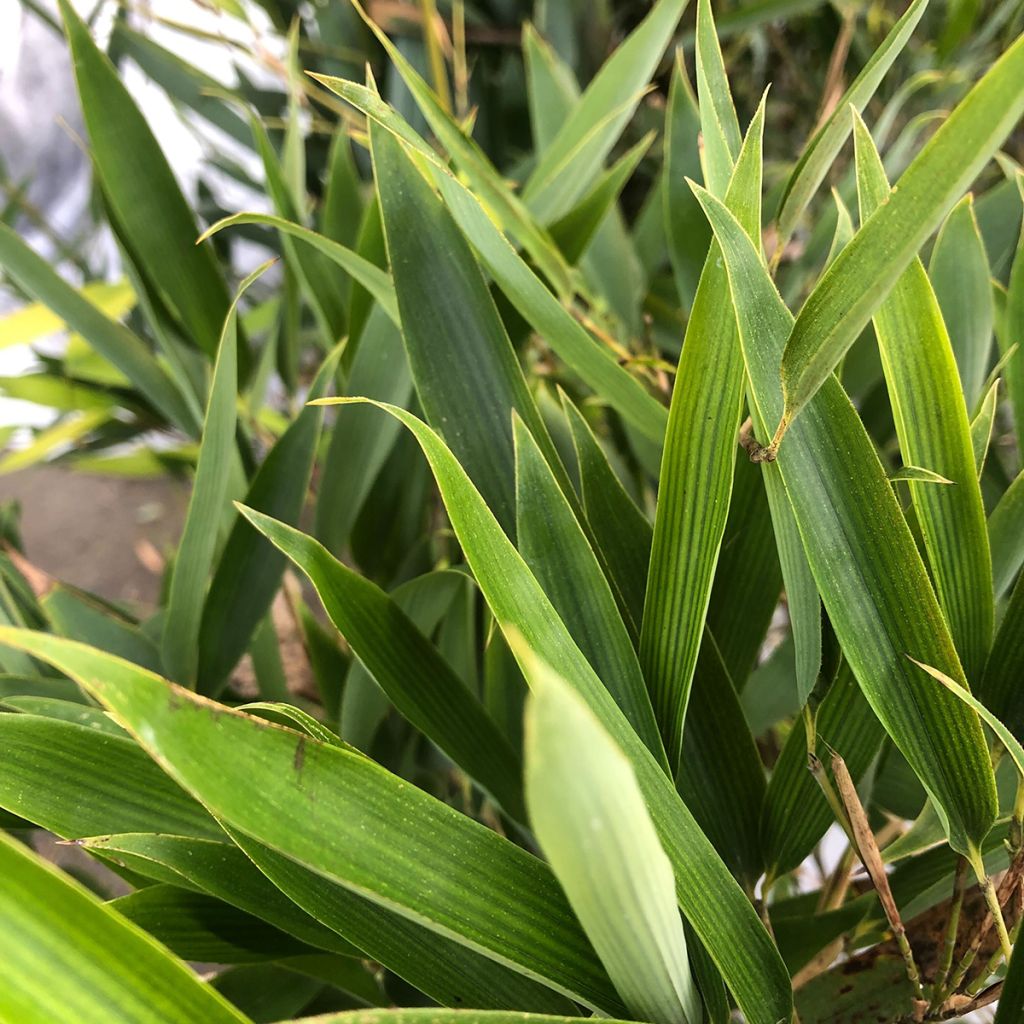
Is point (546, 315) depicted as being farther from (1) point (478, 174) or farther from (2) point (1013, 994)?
(2) point (1013, 994)

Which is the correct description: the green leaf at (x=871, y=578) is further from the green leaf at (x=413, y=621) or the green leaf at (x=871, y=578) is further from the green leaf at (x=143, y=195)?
the green leaf at (x=143, y=195)

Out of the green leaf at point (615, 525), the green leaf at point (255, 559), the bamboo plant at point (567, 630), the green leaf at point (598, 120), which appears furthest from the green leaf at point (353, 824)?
the green leaf at point (598, 120)

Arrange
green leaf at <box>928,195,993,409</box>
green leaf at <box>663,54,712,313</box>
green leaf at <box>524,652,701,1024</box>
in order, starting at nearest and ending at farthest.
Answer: green leaf at <box>524,652,701,1024</box>
green leaf at <box>928,195,993,409</box>
green leaf at <box>663,54,712,313</box>

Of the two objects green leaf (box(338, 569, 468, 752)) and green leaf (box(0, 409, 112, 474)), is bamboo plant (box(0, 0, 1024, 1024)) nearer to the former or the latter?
green leaf (box(338, 569, 468, 752))

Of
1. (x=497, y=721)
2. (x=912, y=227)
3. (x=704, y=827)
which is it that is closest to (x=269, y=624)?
(x=497, y=721)

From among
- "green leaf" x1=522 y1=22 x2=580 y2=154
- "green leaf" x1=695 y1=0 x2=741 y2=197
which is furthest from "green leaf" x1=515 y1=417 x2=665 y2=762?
"green leaf" x1=522 y1=22 x2=580 y2=154

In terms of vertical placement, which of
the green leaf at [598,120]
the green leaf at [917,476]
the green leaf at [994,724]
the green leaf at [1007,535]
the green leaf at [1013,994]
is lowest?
the green leaf at [1013,994]
